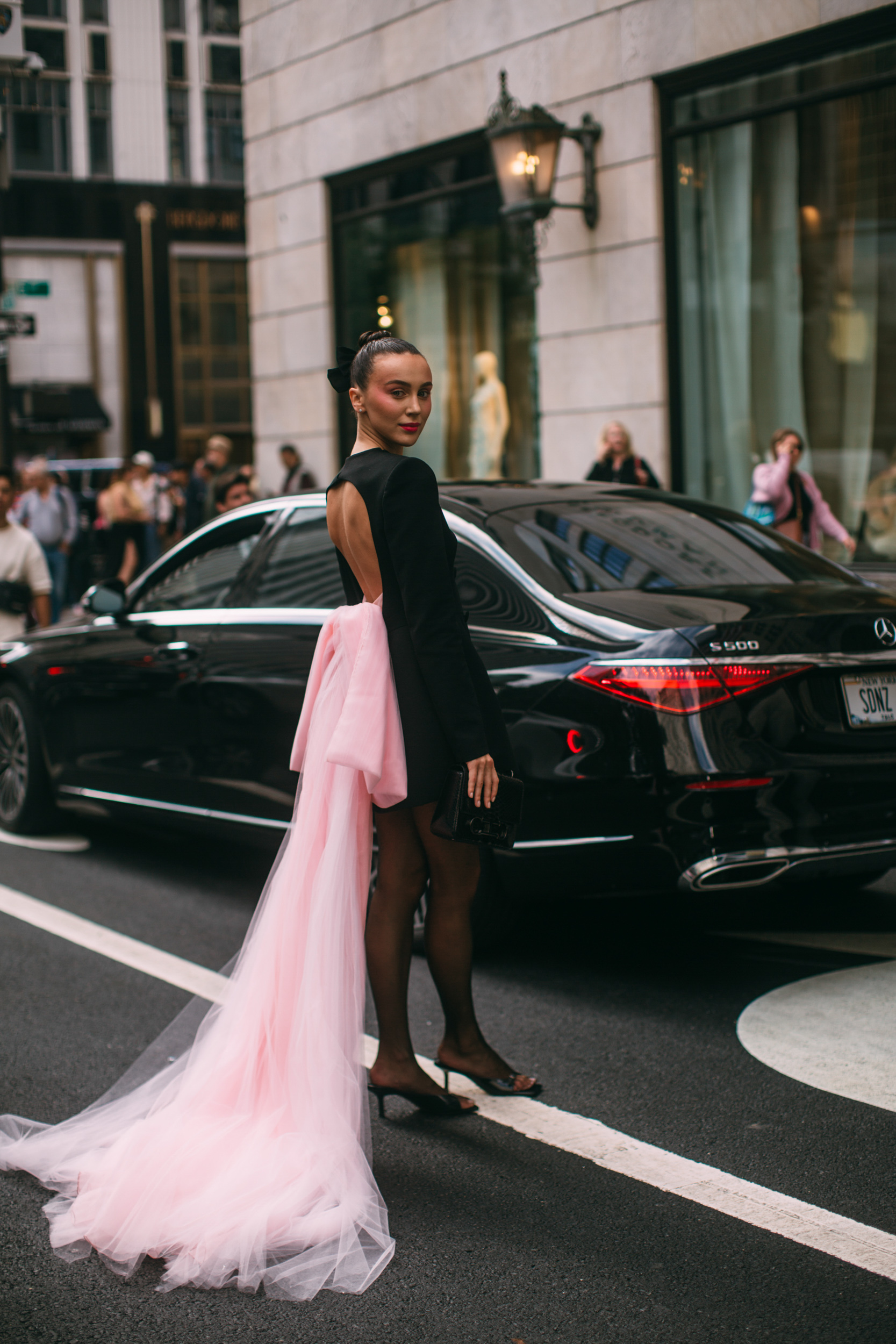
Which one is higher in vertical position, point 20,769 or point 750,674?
point 750,674

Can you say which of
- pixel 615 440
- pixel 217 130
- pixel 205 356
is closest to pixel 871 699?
pixel 615 440

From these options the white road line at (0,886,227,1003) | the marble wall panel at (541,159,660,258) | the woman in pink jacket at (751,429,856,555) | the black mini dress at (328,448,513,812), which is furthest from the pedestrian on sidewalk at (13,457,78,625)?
the black mini dress at (328,448,513,812)

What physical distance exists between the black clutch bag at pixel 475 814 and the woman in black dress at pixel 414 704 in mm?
→ 25

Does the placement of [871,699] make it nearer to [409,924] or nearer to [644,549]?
[644,549]

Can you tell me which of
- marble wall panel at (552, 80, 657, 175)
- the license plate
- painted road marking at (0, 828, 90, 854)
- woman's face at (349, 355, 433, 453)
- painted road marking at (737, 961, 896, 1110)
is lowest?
painted road marking at (737, 961, 896, 1110)

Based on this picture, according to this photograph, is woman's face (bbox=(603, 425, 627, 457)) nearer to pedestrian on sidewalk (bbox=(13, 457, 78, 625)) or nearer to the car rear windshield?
the car rear windshield

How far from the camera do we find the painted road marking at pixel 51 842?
22.6ft

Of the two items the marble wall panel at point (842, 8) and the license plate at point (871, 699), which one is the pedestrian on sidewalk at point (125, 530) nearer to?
the marble wall panel at point (842, 8)

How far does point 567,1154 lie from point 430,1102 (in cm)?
38

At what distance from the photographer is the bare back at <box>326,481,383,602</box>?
3268 mm

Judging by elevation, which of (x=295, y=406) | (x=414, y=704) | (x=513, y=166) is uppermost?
(x=513, y=166)

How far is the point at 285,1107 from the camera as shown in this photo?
3102mm

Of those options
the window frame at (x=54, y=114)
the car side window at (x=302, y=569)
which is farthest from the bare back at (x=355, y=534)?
the window frame at (x=54, y=114)

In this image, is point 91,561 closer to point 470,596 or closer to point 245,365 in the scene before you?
point 470,596
